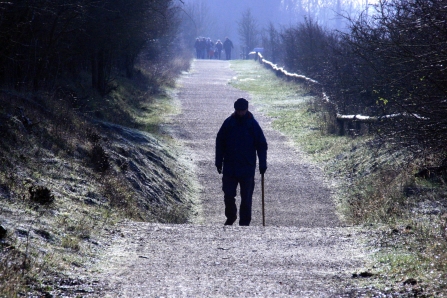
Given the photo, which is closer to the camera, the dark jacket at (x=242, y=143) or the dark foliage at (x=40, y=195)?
the dark foliage at (x=40, y=195)

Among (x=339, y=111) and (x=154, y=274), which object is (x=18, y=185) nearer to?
(x=154, y=274)

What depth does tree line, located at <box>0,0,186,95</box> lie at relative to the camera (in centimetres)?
1306

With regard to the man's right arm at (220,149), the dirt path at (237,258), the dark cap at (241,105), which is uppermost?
the dark cap at (241,105)

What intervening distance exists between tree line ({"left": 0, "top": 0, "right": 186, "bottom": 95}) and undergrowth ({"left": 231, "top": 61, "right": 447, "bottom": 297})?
5721 millimetres

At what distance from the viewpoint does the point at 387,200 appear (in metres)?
10.2

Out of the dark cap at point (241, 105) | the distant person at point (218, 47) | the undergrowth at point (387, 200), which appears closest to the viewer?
the undergrowth at point (387, 200)

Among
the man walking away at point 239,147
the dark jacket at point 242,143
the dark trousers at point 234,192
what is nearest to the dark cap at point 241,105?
the man walking away at point 239,147

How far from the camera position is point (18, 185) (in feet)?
27.6

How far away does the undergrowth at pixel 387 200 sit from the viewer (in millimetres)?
6074

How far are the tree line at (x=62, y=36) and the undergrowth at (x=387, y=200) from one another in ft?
18.8

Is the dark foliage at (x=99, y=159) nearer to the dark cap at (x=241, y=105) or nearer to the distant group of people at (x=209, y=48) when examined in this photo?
the dark cap at (x=241, y=105)

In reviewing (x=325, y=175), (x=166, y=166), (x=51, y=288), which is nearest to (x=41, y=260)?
(x=51, y=288)

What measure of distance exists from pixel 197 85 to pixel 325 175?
2277 centimetres

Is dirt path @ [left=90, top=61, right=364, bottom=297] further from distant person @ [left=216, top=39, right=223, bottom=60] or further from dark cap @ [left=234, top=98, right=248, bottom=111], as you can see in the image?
distant person @ [left=216, top=39, right=223, bottom=60]
